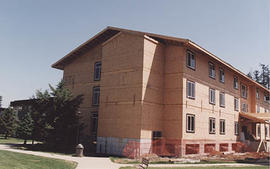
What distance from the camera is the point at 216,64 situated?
94.3 feet

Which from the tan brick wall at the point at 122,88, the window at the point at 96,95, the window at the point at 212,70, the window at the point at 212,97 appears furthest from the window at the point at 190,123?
the window at the point at 96,95

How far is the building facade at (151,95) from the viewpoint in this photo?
21375 mm

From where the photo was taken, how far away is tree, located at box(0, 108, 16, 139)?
33.4 m

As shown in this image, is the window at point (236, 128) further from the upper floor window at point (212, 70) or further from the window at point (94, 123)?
the window at point (94, 123)

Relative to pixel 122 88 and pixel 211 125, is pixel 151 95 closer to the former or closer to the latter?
pixel 122 88

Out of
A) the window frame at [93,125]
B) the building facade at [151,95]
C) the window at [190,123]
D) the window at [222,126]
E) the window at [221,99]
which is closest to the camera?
the building facade at [151,95]

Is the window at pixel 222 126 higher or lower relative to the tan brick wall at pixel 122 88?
lower

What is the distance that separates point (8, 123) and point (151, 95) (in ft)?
73.1


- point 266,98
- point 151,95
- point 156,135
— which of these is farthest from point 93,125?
point 266,98

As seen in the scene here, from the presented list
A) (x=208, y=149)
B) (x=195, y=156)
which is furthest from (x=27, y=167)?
(x=208, y=149)

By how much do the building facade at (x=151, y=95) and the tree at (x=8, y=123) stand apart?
40.3 ft

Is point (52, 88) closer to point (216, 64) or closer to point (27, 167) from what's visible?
point (27, 167)

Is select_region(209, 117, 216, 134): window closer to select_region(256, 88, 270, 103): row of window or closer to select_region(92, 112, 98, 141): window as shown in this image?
select_region(92, 112, 98, 141): window

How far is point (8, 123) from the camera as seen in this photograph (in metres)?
34.1
